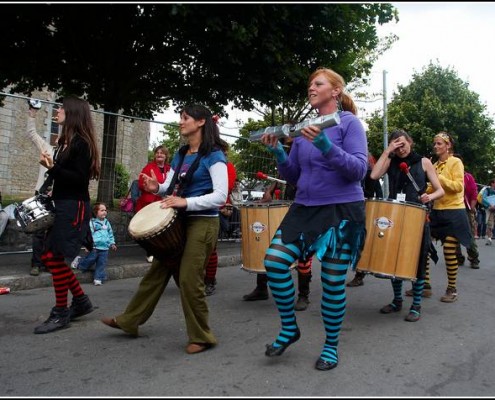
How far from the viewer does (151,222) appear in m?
3.59

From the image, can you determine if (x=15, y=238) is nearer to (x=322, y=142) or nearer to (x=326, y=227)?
(x=326, y=227)

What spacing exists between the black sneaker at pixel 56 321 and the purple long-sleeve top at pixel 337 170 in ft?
7.72

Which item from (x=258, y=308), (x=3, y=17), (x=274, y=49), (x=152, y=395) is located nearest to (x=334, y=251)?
(x=152, y=395)

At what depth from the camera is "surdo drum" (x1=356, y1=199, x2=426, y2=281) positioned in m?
4.60

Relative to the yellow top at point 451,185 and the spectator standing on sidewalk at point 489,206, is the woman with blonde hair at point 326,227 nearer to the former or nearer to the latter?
the yellow top at point 451,185

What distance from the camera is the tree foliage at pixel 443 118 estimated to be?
30000mm

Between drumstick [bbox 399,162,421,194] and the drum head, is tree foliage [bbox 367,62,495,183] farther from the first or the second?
the drum head

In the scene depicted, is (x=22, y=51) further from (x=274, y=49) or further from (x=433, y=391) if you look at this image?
(x=433, y=391)

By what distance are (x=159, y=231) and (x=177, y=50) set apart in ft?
23.4

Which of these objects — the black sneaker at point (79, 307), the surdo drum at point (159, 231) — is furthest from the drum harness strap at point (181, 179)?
the black sneaker at point (79, 307)

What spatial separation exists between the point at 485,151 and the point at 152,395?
31590 millimetres

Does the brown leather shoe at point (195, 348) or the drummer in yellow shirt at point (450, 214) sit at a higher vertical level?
the drummer in yellow shirt at point (450, 214)

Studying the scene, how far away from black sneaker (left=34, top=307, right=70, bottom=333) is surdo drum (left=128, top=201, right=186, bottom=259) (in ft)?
4.03

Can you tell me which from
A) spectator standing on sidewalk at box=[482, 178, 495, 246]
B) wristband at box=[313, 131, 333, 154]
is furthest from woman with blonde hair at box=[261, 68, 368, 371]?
spectator standing on sidewalk at box=[482, 178, 495, 246]
